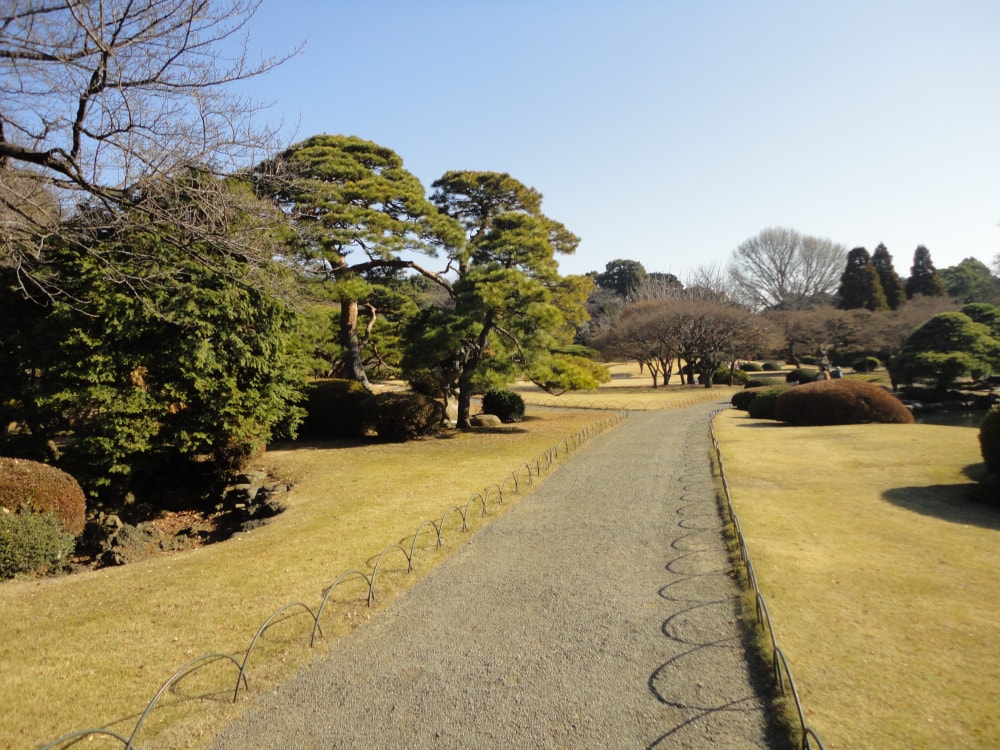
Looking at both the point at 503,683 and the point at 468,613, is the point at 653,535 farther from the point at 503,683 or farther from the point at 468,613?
the point at 503,683

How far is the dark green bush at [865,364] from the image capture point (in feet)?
162

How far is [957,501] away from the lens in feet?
34.3

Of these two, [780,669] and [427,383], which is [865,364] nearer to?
[427,383]

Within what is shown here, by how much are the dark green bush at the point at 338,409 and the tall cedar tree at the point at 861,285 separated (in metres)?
52.6

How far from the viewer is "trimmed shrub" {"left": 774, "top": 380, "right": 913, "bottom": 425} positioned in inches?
784

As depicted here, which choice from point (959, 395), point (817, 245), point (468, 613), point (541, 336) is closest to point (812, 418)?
point (541, 336)

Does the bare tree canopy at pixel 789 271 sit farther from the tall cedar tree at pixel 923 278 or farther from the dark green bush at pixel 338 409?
the dark green bush at pixel 338 409

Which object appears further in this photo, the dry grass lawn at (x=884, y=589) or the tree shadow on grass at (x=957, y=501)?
the tree shadow on grass at (x=957, y=501)

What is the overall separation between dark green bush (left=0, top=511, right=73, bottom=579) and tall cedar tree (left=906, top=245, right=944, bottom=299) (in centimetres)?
6964

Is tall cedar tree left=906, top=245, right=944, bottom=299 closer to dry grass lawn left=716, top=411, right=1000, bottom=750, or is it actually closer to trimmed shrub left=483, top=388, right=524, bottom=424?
trimmed shrub left=483, top=388, right=524, bottom=424

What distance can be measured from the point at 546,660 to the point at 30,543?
7990mm

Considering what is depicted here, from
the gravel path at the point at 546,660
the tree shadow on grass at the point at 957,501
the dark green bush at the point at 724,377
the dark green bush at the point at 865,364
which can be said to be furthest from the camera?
the dark green bush at the point at 724,377

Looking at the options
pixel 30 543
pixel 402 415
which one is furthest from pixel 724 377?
pixel 30 543

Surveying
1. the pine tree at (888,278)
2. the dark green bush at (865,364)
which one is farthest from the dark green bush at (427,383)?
the pine tree at (888,278)
